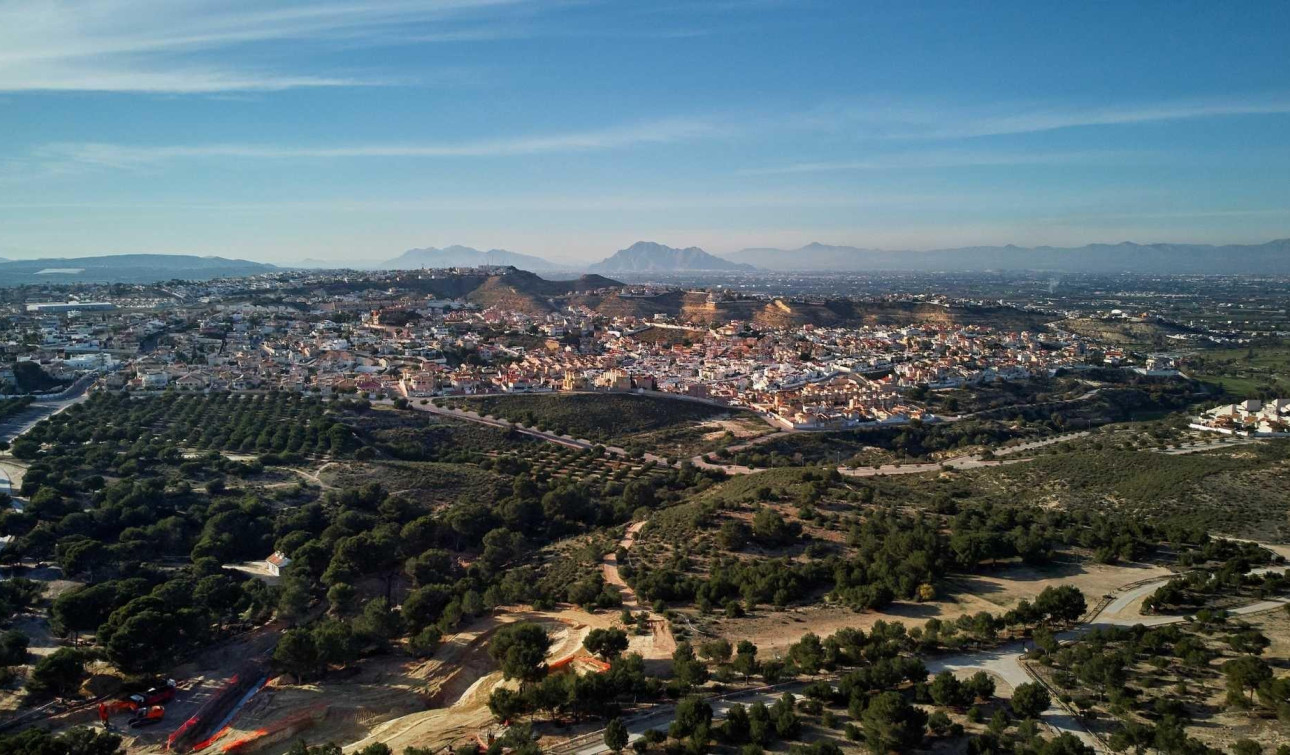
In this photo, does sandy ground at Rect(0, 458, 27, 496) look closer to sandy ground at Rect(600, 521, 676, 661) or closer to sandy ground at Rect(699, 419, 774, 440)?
sandy ground at Rect(600, 521, 676, 661)

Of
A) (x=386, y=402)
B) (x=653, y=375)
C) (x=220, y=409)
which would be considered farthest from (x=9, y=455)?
(x=653, y=375)

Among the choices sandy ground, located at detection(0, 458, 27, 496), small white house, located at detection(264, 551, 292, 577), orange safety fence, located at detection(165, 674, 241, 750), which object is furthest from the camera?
sandy ground, located at detection(0, 458, 27, 496)

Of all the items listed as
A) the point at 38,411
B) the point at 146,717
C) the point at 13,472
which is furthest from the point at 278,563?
the point at 38,411

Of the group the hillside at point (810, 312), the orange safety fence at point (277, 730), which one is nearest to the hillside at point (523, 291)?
the hillside at point (810, 312)

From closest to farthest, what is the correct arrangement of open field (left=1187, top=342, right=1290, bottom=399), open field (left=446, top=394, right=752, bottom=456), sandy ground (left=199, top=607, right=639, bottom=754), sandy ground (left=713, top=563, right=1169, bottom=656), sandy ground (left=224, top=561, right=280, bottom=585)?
1. sandy ground (left=199, top=607, right=639, bottom=754)
2. sandy ground (left=713, top=563, right=1169, bottom=656)
3. sandy ground (left=224, top=561, right=280, bottom=585)
4. open field (left=446, top=394, right=752, bottom=456)
5. open field (left=1187, top=342, right=1290, bottom=399)

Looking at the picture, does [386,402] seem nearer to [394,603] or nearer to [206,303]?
[394,603]

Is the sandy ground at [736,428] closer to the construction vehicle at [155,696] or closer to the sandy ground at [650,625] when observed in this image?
the sandy ground at [650,625]

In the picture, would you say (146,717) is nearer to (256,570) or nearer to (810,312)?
(256,570)

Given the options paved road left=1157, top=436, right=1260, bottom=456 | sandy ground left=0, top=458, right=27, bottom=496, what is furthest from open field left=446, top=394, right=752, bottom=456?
paved road left=1157, top=436, right=1260, bottom=456
